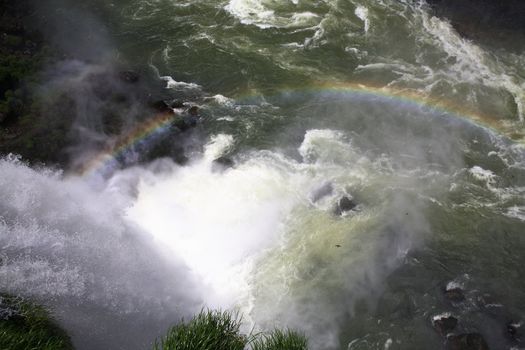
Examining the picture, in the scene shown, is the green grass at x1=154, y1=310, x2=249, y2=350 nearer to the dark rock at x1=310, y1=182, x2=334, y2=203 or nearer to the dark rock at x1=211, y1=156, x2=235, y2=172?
the dark rock at x1=310, y1=182, x2=334, y2=203

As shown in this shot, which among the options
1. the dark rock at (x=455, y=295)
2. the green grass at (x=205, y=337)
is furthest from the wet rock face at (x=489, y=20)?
the green grass at (x=205, y=337)

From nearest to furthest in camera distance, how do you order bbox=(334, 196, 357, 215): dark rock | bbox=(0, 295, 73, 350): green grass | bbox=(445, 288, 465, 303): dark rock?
bbox=(0, 295, 73, 350): green grass < bbox=(445, 288, 465, 303): dark rock < bbox=(334, 196, 357, 215): dark rock

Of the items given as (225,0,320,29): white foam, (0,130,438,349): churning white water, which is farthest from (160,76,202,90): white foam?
(225,0,320,29): white foam

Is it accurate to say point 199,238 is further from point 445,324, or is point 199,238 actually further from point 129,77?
point 129,77

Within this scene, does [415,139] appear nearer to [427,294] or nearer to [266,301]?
[427,294]

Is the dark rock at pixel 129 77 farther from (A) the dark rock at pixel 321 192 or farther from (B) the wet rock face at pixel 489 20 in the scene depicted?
(B) the wet rock face at pixel 489 20
